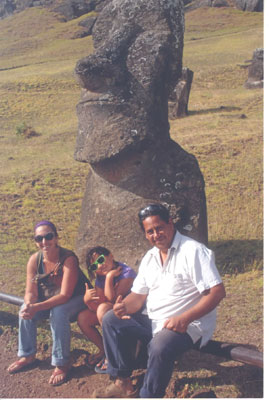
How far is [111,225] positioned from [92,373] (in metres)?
2.02

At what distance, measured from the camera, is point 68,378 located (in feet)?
14.2

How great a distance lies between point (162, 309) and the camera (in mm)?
3645

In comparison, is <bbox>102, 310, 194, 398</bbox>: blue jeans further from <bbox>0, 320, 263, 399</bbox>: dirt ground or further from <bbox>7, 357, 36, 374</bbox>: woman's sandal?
<bbox>7, 357, 36, 374</bbox>: woman's sandal

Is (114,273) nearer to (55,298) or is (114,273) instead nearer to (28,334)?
(55,298)

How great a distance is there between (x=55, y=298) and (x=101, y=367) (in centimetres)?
66

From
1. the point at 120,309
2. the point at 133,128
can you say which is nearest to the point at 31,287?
the point at 120,309

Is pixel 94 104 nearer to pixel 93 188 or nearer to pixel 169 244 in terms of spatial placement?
pixel 93 188

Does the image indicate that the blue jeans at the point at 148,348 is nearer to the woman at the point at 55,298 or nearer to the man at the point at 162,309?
the man at the point at 162,309

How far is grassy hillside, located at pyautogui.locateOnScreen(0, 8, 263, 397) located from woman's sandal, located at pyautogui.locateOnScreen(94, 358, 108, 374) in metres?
0.92

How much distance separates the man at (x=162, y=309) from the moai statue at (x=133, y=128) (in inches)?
80.8

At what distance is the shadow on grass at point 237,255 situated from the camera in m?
6.55

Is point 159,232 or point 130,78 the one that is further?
point 130,78

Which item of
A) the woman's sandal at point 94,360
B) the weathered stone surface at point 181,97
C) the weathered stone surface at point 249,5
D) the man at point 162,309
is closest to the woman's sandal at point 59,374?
the woman's sandal at point 94,360

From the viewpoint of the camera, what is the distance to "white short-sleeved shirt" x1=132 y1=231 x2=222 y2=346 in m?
3.48
